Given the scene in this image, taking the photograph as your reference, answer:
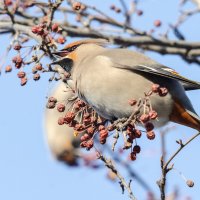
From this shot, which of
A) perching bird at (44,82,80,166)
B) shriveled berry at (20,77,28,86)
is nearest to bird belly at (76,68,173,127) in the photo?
shriveled berry at (20,77,28,86)

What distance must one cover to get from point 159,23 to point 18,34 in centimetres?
163

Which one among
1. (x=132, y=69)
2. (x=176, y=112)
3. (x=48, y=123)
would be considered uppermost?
(x=132, y=69)

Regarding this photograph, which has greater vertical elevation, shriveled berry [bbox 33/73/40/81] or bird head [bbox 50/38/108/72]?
shriveled berry [bbox 33/73/40/81]

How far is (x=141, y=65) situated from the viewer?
4.24 metres

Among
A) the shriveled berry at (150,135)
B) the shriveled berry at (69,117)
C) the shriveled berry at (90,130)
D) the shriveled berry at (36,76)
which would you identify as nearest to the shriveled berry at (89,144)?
the shriveled berry at (90,130)

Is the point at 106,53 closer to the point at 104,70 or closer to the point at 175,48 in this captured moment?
the point at 104,70

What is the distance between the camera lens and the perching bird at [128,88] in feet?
13.8

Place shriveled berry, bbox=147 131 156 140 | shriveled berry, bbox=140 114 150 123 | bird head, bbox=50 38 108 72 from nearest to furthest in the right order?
shriveled berry, bbox=140 114 150 123 < shriveled berry, bbox=147 131 156 140 < bird head, bbox=50 38 108 72

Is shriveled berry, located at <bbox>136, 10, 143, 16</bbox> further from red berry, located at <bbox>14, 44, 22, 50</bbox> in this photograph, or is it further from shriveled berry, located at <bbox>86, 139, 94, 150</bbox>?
shriveled berry, located at <bbox>86, 139, 94, 150</bbox>

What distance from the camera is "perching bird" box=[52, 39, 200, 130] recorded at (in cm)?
420

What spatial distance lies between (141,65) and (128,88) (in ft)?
0.53

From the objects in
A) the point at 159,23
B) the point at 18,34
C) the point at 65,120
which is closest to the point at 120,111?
the point at 65,120

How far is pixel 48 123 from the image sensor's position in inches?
360

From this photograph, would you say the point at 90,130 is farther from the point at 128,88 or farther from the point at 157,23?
the point at 157,23
